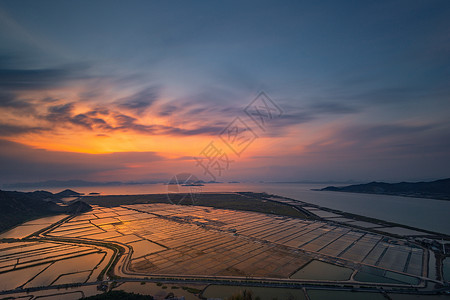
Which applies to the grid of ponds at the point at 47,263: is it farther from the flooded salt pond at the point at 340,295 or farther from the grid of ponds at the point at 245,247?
the flooded salt pond at the point at 340,295

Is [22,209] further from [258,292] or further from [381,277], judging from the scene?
[381,277]

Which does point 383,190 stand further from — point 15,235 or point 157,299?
point 15,235

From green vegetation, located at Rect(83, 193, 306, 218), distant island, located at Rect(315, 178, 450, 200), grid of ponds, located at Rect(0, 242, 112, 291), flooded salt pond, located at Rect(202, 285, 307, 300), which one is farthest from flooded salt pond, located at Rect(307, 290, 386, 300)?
distant island, located at Rect(315, 178, 450, 200)

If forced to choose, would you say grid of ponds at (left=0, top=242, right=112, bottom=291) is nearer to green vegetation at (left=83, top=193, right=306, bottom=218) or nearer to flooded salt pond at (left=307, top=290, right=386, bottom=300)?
flooded salt pond at (left=307, top=290, right=386, bottom=300)

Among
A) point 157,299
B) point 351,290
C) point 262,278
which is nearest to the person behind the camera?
point 157,299

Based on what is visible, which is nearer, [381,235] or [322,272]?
[322,272]

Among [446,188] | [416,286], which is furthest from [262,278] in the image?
[446,188]
